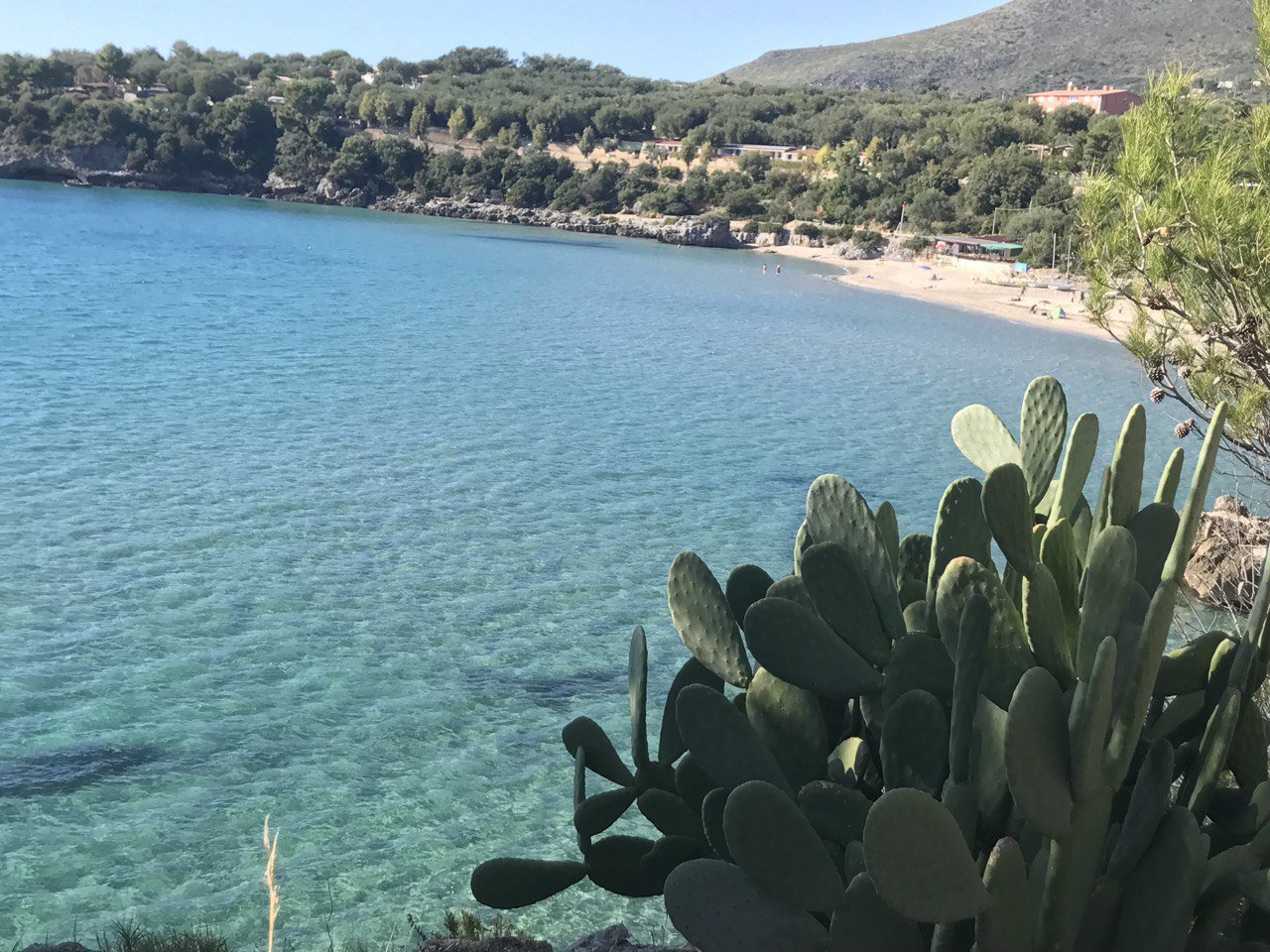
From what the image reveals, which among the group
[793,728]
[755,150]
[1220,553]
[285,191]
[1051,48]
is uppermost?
[1051,48]

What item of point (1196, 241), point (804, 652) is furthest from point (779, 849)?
point (1196, 241)

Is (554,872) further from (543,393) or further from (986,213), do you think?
(986,213)

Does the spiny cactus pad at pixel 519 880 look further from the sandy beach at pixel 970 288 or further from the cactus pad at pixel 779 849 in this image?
the sandy beach at pixel 970 288

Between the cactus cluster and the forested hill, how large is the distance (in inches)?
3793

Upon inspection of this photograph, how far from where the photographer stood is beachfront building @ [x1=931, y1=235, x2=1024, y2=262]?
54438 millimetres

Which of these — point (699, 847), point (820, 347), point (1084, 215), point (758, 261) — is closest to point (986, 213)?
point (758, 261)

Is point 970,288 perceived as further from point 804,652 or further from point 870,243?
point 804,652

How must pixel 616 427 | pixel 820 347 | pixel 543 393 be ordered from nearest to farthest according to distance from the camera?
pixel 616 427 < pixel 543 393 < pixel 820 347

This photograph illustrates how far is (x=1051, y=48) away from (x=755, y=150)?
51.2m

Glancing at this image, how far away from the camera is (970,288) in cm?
4972

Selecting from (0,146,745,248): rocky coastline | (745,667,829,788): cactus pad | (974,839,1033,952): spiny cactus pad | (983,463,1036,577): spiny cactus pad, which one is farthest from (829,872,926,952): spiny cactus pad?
(0,146,745,248): rocky coastline

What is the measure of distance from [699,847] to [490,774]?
429 centimetres

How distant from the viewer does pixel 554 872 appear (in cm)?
290

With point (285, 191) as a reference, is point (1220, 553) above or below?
below
